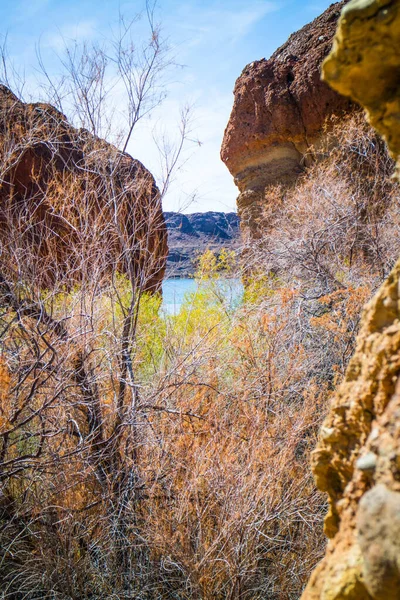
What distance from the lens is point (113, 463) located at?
12.8ft

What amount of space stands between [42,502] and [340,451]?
3.07m

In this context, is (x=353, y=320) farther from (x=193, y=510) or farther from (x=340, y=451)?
(x=340, y=451)

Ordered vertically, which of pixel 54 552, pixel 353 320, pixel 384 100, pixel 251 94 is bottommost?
pixel 54 552

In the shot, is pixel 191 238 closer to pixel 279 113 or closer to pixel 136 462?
pixel 279 113

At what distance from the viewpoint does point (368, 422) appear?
0.98m

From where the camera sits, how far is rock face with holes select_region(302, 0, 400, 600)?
2.49ft

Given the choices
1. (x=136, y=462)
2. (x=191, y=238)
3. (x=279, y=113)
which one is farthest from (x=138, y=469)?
(x=279, y=113)

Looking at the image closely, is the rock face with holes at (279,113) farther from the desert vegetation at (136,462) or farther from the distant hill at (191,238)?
the desert vegetation at (136,462)

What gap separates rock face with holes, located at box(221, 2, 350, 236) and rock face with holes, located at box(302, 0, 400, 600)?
426 inches

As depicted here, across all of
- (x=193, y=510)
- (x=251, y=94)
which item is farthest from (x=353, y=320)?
(x=251, y=94)

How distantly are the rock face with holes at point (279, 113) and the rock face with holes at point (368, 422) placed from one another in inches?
426

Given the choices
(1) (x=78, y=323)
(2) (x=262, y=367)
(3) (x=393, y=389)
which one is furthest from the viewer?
(2) (x=262, y=367)

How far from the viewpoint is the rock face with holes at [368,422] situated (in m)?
0.76

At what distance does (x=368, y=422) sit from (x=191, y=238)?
10670 millimetres
